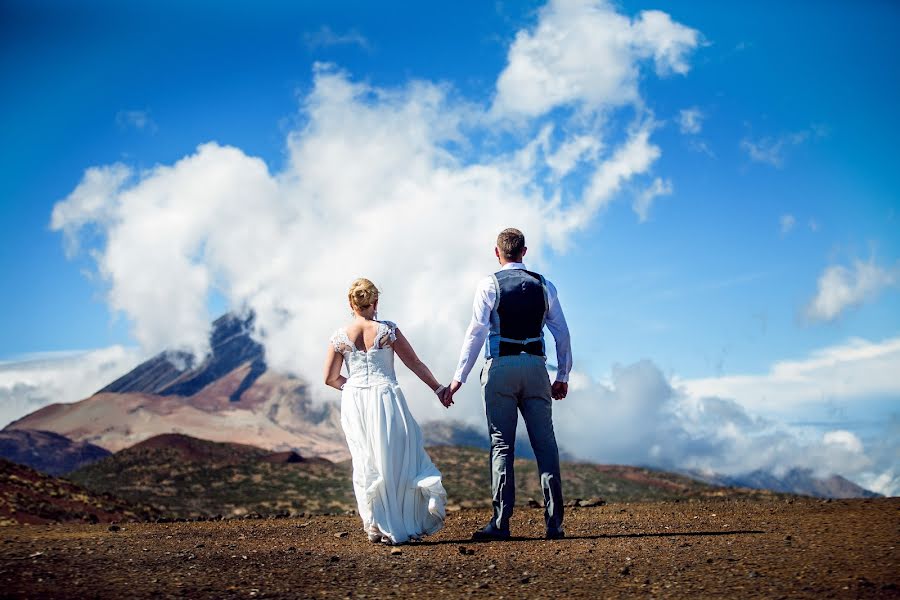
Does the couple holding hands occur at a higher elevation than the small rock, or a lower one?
higher

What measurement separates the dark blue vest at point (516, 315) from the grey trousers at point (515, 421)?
121 mm

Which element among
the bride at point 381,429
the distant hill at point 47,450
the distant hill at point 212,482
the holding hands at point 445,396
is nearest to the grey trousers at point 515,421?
the holding hands at point 445,396

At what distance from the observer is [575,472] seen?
4397 cm

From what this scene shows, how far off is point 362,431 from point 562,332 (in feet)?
8.47

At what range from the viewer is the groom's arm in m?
8.73

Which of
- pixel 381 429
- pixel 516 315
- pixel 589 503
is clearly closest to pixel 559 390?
pixel 516 315

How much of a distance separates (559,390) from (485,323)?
1215 mm

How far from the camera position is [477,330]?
28.6 ft

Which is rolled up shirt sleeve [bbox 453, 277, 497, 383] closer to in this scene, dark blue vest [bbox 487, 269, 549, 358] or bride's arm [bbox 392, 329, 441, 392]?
dark blue vest [bbox 487, 269, 549, 358]

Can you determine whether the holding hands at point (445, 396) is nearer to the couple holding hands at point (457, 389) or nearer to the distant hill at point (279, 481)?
the couple holding hands at point (457, 389)

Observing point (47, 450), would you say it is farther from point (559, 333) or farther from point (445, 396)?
point (559, 333)

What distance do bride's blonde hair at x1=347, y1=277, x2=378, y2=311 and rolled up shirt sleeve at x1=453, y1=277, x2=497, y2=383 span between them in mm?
1323

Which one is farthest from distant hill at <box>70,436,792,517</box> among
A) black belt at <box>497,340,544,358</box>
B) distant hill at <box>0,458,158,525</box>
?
black belt at <box>497,340,544,358</box>

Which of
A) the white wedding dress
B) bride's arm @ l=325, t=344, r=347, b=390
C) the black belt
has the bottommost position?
the white wedding dress
